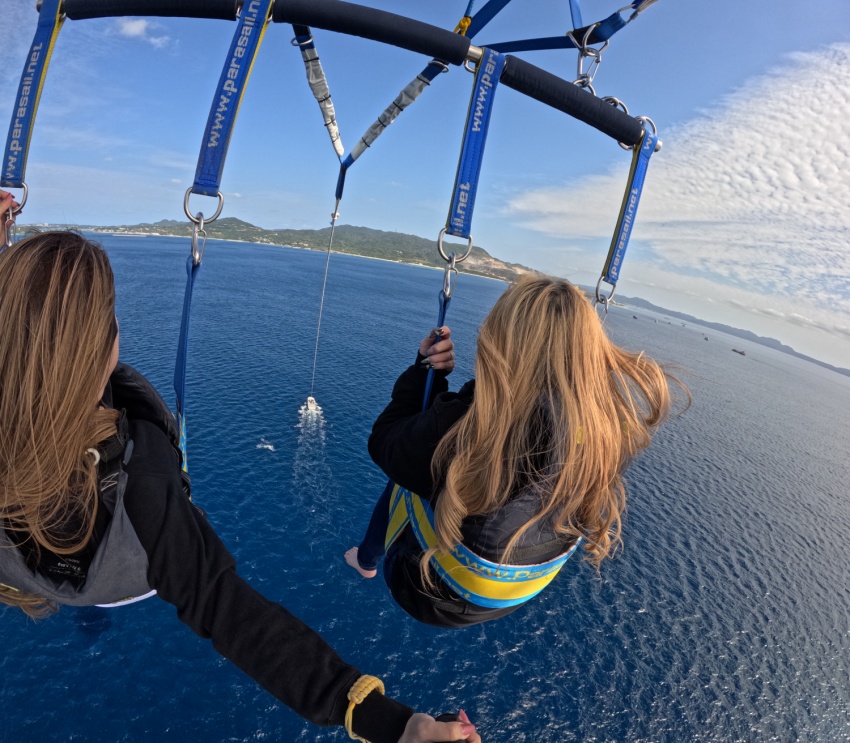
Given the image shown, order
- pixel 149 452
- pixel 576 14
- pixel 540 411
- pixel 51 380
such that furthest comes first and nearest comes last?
pixel 576 14, pixel 540 411, pixel 149 452, pixel 51 380

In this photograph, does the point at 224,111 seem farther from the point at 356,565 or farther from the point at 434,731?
the point at 356,565

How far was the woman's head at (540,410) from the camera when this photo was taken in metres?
2.45

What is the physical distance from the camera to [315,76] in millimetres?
6297

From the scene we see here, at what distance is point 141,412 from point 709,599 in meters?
30.3

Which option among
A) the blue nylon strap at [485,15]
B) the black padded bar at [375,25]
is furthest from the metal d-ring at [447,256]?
the blue nylon strap at [485,15]

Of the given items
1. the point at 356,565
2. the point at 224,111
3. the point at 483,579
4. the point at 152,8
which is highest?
the point at 152,8

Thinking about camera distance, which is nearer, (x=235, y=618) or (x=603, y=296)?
(x=235, y=618)

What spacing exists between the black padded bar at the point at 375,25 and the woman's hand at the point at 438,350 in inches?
102

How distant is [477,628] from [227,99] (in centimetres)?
2295

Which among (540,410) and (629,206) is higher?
(629,206)

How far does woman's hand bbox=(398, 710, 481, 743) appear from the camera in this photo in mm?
1613

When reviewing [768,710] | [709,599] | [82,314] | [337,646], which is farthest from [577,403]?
[709,599]

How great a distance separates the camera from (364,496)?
2567 centimetres

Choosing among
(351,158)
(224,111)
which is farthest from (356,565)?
(351,158)
